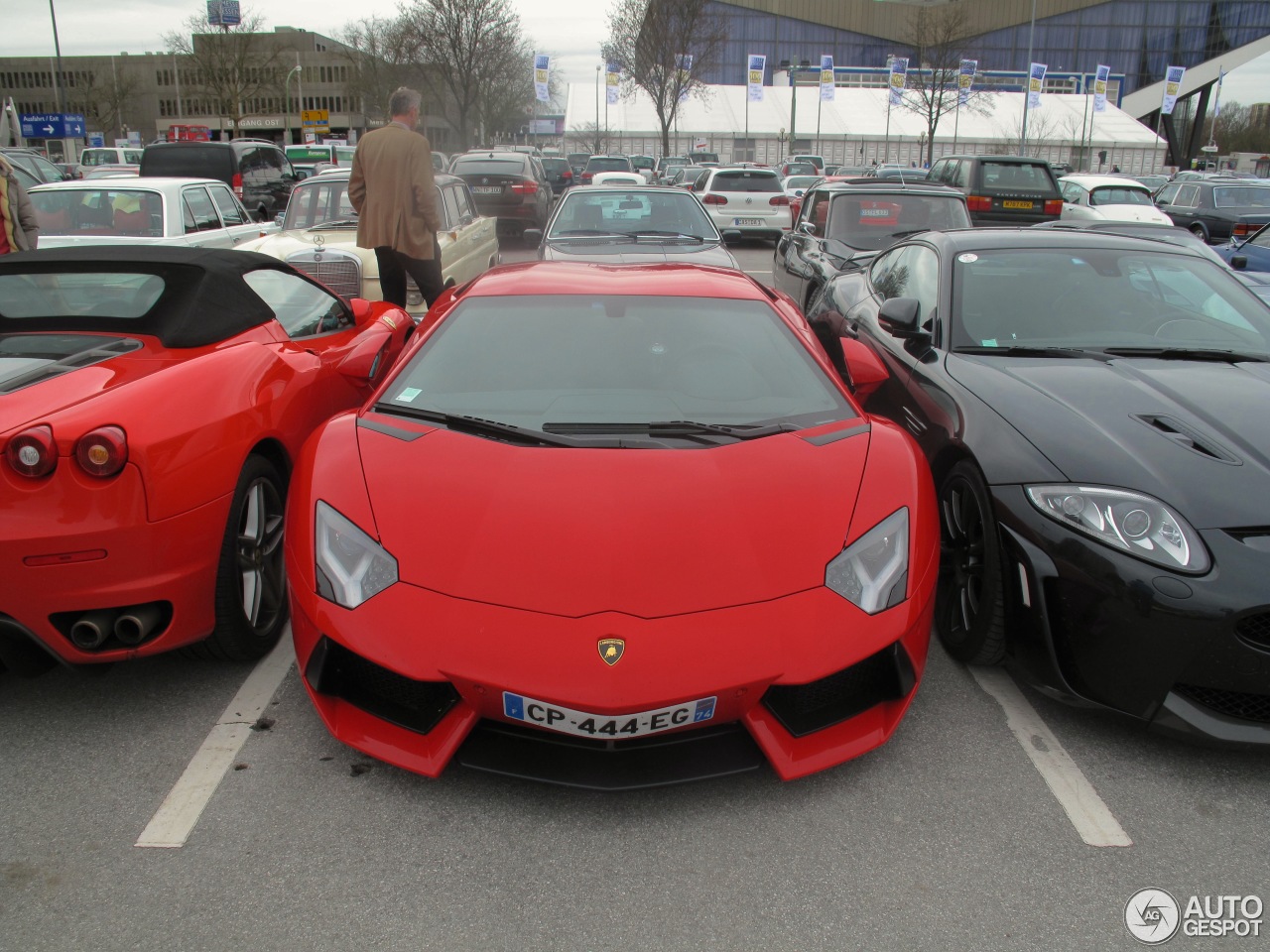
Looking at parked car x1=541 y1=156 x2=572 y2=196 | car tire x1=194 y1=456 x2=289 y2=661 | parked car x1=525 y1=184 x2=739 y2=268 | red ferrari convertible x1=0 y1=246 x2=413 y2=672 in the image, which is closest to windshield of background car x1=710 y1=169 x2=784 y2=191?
parked car x1=525 y1=184 x2=739 y2=268

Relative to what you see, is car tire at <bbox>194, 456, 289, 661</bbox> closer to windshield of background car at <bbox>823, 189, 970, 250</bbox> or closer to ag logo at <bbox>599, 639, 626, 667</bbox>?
ag logo at <bbox>599, 639, 626, 667</bbox>

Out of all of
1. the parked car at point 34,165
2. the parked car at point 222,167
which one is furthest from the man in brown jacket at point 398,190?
the parked car at point 34,165

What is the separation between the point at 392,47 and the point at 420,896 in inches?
2086

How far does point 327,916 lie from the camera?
207cm

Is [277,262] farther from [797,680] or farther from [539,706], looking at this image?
[797,680]

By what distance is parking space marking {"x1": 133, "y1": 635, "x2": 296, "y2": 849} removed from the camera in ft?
7.74

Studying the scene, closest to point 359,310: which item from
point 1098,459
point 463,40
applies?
point 1098,459

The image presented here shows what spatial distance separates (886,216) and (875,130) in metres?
53.3

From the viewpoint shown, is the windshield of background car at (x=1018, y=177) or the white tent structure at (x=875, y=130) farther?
the white tent structure at (x=875, y=130)

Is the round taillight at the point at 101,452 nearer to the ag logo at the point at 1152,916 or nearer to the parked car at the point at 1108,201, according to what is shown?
the ag logo at the point at 1152,916

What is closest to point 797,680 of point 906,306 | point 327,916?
point 327,916

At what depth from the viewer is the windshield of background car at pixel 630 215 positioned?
8.45 meters

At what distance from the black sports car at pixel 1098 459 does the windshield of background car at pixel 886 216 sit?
4.44m

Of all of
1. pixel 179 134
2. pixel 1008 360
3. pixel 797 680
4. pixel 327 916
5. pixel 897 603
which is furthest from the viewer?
pixel 179 134
